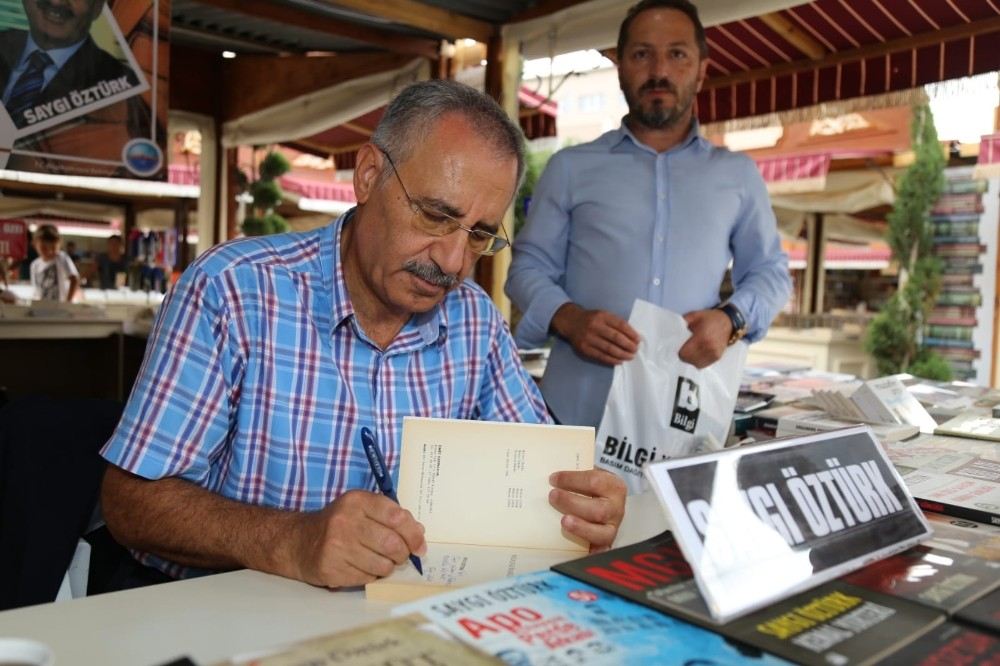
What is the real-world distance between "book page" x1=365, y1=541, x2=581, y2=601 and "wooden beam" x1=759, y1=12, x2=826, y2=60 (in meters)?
3.11

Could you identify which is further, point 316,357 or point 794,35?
point 794,35

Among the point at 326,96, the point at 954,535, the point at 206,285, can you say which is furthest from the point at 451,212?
the point at 326,96

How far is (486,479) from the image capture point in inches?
39.6

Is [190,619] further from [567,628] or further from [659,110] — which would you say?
[659,110]

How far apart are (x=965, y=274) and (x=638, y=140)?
Result: 21.9 feet

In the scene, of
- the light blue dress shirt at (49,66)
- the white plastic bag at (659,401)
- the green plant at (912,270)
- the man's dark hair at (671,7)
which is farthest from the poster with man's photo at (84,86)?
the green plant at (912,270)

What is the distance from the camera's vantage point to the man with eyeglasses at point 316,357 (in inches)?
42.9

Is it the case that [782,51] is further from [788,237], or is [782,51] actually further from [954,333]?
[788,237]

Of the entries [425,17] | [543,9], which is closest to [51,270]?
[425,17]

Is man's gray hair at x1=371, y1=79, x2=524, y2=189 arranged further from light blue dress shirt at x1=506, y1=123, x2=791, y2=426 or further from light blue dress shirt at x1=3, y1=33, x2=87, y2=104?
light blue dress shirt at x1=3, y1=33, x2=87, y2=104

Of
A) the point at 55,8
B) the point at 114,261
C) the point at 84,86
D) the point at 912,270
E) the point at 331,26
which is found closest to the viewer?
the point at 55,8

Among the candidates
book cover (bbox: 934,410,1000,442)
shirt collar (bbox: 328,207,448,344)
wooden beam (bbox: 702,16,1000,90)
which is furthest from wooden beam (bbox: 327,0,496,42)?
book cover (bbox: 934,410,1000,442)

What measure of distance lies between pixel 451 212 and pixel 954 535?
816mm

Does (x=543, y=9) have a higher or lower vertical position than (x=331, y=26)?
lower
